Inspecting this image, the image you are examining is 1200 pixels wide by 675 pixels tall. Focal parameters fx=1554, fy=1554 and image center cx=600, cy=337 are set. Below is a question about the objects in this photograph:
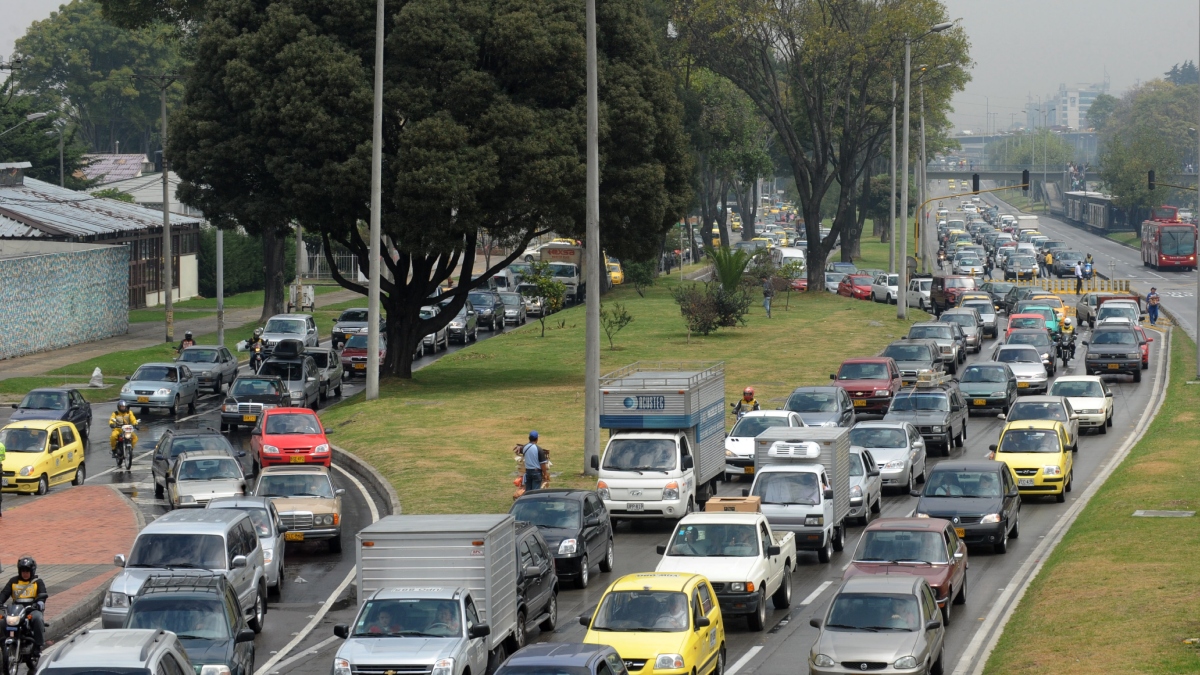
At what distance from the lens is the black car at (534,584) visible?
20750mm

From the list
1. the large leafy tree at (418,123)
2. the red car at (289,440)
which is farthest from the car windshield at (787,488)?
the large leafy tree at (418,123)

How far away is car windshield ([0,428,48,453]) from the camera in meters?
35.3

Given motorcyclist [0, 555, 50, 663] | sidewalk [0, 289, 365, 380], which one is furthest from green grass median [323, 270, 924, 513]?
sidewalk [0, 289, 365, 380]

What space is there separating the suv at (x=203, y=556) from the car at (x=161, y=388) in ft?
81.5

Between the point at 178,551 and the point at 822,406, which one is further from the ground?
the point at 822,406

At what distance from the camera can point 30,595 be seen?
777 inches

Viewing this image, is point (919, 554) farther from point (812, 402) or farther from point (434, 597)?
point (812, 402)

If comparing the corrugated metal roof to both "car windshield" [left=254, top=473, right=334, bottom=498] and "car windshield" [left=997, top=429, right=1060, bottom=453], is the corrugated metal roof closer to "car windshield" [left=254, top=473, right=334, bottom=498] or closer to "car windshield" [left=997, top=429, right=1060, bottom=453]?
"car windshield" [left=254, top=473, right=334, bottom=498]

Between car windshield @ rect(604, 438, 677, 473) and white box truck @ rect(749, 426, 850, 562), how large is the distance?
187cm

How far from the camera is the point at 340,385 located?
53250 millimetres

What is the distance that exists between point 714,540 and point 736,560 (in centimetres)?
59

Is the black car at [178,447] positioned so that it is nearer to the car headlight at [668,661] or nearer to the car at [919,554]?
the car at [919,554]

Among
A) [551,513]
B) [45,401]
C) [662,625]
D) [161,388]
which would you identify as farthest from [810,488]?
[161,388]

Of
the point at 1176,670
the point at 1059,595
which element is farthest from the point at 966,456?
the point at 1176,670
